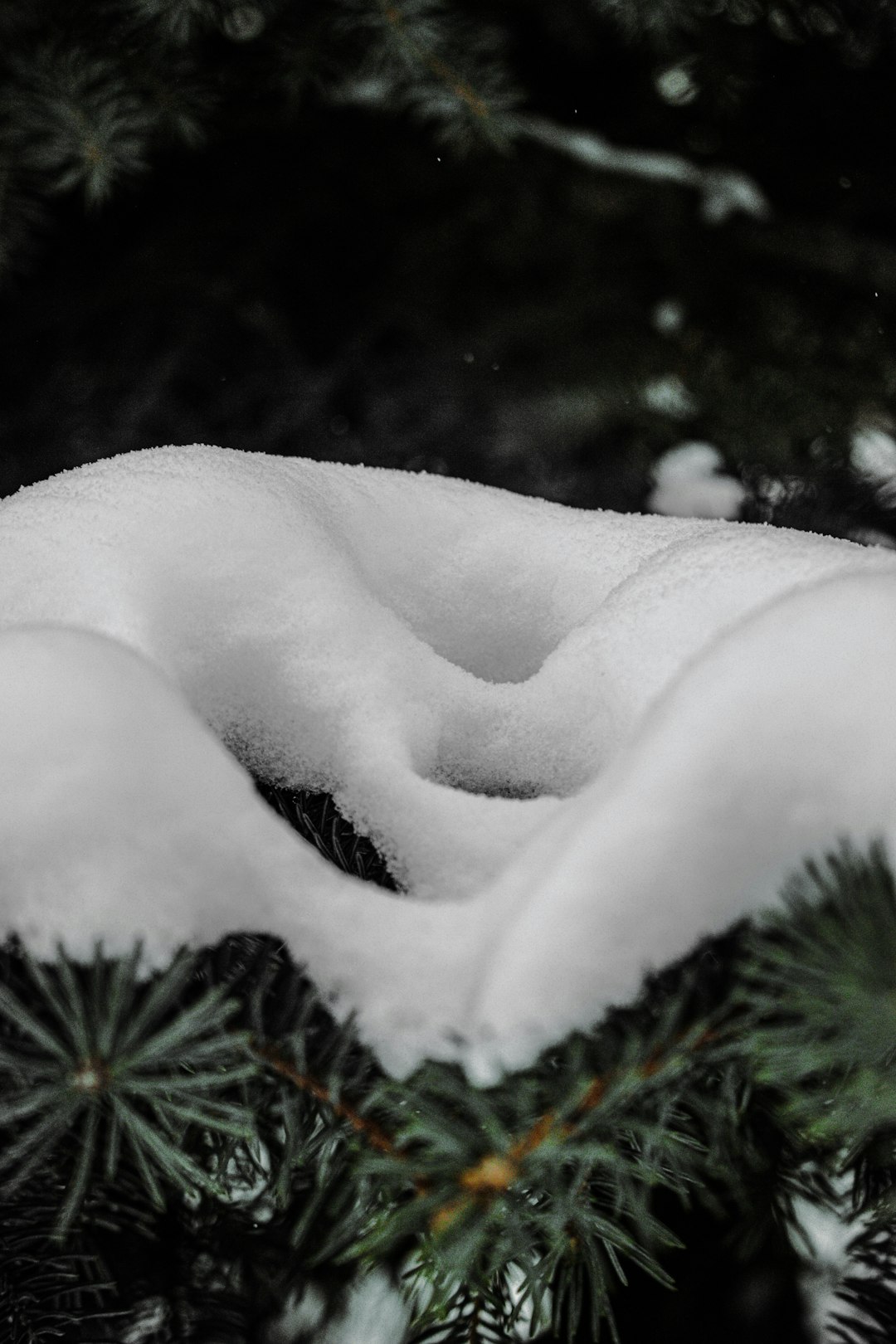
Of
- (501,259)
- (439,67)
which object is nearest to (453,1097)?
(439,67)

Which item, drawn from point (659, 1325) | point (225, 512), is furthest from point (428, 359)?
point (659, 1325)

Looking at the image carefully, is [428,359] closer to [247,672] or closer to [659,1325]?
[247,672]

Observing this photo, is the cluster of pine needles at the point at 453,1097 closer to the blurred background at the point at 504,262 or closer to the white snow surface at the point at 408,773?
the white snow surface at the point at 408,773

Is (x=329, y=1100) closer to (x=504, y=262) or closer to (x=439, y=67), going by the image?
(x=439, y=67)

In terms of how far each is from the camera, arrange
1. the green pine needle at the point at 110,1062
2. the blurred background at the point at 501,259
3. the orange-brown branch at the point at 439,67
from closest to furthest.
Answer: the green pine needle at the point at 110,1062 → the orange-brown branch at the point at 439,67 → the blurred background at the point at 501,259

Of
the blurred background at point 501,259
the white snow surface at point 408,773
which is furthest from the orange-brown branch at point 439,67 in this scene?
the white snow surface at point 408,773

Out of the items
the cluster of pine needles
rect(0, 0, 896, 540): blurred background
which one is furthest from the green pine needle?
rect(0, 0, 896, 540): blurred background
